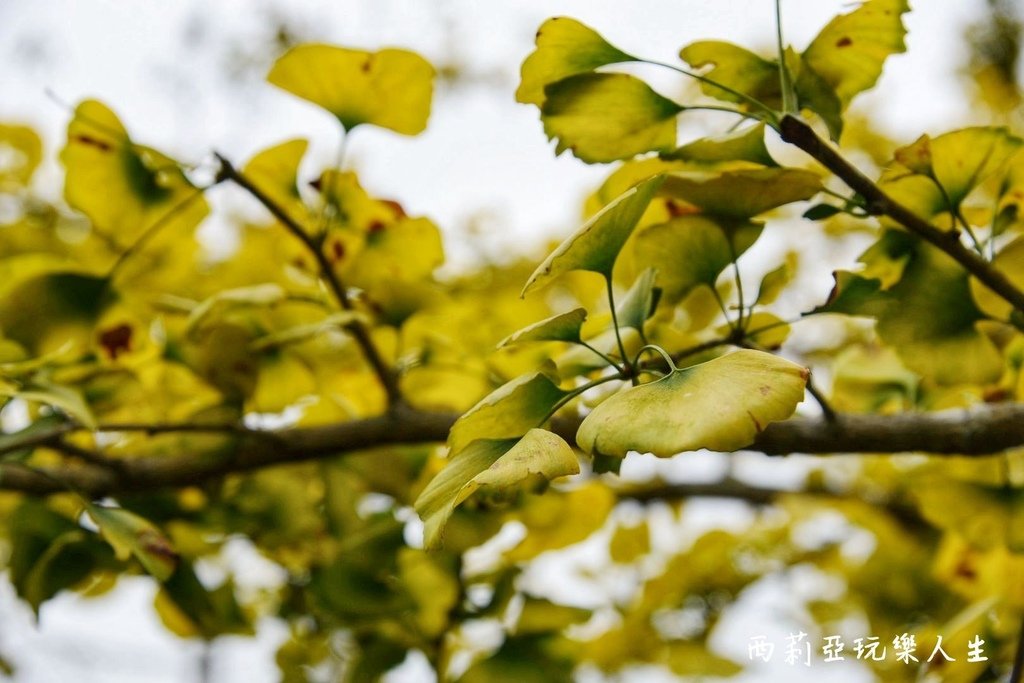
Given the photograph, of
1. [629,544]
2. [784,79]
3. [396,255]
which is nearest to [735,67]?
[784,79]

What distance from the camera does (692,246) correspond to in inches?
18.7

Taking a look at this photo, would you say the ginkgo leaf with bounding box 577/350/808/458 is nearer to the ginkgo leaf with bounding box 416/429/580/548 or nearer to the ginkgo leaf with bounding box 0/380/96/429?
the ginkgo leaf with bounding box 416/429/580/548

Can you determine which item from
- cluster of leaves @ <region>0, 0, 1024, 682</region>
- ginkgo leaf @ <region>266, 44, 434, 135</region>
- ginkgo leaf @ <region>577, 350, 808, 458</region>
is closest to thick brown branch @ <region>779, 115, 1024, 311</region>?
cluster of leaves @ <region>0, 0, 1024, 682</region>

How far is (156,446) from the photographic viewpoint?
2.32ft

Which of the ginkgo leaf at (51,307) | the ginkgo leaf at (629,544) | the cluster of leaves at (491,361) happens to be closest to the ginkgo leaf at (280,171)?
the cluster of leaves at (491,361)

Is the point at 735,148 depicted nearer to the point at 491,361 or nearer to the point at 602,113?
the point at 602,113

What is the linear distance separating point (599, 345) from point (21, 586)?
408 millimetres

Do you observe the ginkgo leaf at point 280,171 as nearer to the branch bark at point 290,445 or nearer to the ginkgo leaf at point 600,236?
the branch bark at point 290,445

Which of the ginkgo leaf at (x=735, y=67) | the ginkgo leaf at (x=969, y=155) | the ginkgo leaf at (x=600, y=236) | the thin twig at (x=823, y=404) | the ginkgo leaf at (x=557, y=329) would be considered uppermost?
the ginkgo leaf at (x=735, y=67)

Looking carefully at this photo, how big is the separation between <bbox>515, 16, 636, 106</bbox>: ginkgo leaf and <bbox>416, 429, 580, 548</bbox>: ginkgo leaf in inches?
7.4

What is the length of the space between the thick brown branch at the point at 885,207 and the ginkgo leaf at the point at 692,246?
58 millimetres

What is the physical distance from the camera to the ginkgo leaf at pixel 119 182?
591 mm

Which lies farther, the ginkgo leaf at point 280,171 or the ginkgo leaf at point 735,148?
the ginkgo leaf at point 280,171

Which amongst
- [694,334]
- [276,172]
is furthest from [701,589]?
[276,172]
